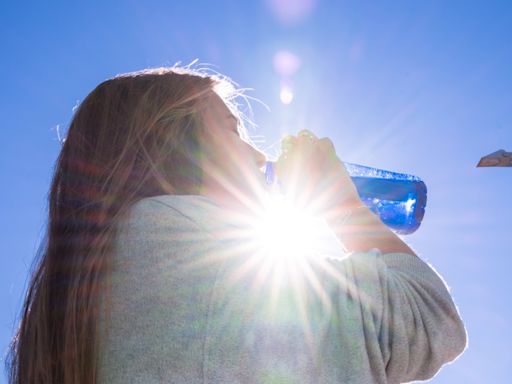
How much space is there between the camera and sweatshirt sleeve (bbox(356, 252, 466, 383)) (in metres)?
1.61

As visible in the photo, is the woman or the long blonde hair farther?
the long blonde hair

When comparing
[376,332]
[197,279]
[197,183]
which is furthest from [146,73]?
[376,332]

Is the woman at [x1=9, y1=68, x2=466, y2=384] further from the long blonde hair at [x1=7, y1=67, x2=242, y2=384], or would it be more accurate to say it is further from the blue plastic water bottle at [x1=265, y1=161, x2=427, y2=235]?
the blue plastic water bottle at [x1=265, y1=161, x2=427, y2=235]

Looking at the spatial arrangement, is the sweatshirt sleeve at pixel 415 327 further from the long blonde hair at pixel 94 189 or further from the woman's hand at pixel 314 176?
the long blonde hair at pixel 94 189

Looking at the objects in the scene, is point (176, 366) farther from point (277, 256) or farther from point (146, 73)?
point (146, 73)

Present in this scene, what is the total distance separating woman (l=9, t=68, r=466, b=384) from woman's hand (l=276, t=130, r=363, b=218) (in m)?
0.29

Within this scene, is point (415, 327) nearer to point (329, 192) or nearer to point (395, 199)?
point (329, 192)

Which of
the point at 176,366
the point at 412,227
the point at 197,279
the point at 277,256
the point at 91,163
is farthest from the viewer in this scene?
the point at 412,227

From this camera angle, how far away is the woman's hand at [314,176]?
86.4 inches

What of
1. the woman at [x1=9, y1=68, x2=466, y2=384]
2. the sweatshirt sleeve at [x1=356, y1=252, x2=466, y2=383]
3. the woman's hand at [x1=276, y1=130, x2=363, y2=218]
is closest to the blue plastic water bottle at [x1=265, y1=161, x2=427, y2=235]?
the woman's hand at [x1=276, y1=130, x2=363, y2=218]

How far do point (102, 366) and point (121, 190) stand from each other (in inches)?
20.9

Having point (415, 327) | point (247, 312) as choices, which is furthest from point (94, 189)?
point (415, 327)

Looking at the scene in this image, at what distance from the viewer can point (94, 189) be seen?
1.83 meters

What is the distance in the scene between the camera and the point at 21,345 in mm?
1786
